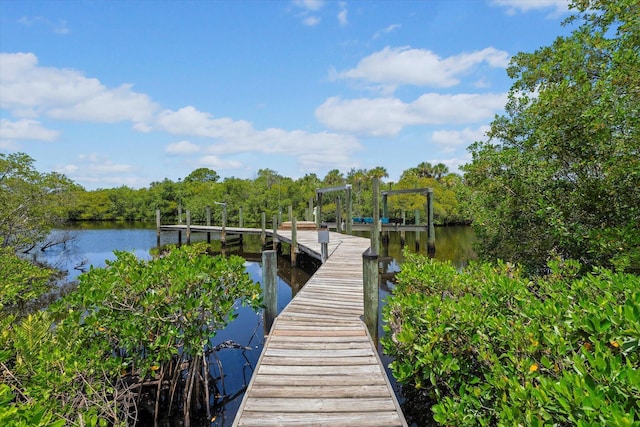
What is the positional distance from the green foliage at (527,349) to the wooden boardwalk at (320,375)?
0.47 metres

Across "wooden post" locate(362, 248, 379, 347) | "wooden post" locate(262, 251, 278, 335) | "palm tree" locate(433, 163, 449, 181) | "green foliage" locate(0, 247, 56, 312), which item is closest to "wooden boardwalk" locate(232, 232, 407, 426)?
"wooden post" locate(362, 248, 379, 347)

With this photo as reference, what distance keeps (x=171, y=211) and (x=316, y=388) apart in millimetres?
58034

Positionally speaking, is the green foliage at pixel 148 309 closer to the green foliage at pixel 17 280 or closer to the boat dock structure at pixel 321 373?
the boat dock structure at pixel 321 373

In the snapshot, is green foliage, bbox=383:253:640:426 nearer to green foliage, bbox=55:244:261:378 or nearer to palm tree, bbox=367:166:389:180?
green foliage, bbox=55:244:261:378

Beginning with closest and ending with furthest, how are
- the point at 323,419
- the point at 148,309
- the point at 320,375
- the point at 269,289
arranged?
the point at 323,419
the point at 320,375
the point at 148,309
the point at 269,289

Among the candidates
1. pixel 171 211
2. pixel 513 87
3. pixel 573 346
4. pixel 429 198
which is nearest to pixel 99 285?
pixel 573 346

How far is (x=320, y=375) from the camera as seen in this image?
3945 mm

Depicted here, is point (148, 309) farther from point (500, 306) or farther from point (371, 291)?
point (500, 306)

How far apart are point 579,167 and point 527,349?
15.2 feet

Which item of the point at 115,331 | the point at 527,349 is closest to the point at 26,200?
the point at 115,331

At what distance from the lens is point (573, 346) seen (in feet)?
8.60

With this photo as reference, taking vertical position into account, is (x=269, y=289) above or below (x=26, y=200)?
below

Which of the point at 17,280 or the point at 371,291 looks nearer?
the point at 371,291

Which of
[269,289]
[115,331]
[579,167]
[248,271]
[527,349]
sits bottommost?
[248,271]
